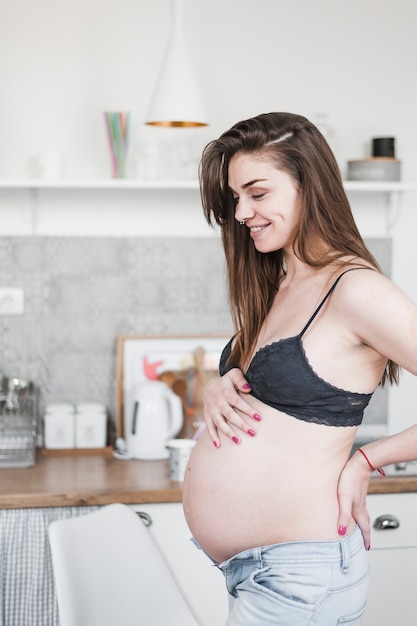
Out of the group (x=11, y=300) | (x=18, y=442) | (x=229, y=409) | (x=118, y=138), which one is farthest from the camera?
(x=11, y=300)

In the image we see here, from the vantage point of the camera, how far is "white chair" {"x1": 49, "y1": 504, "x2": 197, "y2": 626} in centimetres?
192

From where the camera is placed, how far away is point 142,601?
1.98 m

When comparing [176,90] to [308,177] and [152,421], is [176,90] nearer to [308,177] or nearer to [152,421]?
[152,421]

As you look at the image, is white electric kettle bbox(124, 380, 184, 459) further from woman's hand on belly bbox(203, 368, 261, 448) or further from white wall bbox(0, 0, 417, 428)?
woman's hand on belly bbox(203, 368, 261, 448)

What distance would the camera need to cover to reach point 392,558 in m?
2.58

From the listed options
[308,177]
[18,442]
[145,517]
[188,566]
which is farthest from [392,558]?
[308,177]

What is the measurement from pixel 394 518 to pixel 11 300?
1346mm

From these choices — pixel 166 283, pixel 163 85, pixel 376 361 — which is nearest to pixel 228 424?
pixel 376 361

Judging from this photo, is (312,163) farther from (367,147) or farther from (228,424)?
(367,147)

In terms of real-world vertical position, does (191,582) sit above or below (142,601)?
below

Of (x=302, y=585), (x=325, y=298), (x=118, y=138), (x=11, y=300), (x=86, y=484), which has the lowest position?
(x=86, y=484)

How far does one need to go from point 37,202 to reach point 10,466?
0.84 meters

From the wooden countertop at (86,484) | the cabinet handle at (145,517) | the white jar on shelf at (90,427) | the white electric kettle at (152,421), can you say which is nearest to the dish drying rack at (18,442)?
the wooden countertop at (86,484)

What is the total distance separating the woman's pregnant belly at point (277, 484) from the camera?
4.92 feet
